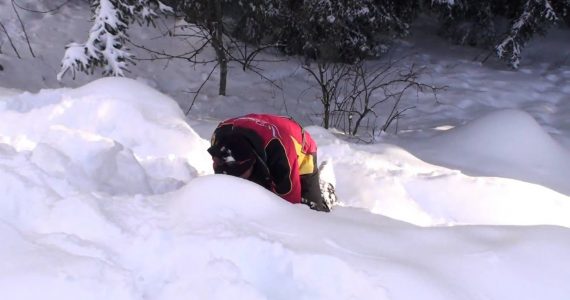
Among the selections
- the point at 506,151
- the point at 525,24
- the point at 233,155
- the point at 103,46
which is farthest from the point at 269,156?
the point at 525,24

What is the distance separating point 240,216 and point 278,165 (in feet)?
2.68

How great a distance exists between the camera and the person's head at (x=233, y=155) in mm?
2715

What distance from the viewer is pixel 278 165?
294cm

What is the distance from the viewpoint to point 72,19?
28.2 ft

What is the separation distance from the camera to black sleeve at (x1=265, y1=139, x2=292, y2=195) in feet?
9.57

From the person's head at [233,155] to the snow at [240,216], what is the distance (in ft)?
0.84

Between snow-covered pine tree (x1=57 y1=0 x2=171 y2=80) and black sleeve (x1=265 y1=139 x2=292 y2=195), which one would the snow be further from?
snow-covered pine tree (x1=57 y1=0 x2=171 y2=80)

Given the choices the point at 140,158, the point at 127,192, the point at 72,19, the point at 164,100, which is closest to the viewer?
the point at 127,192

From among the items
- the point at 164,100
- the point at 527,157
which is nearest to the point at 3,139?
the point at 164,100

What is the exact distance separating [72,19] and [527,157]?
7013mm

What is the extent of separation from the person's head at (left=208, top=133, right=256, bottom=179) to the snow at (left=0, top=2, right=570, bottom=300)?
257 mm

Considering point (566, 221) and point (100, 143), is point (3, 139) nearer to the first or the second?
point (100, 143)

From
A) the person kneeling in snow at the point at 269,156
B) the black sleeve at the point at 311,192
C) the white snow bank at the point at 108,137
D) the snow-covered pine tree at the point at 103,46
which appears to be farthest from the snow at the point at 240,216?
the snow-covered pine tree at the point at 103,46

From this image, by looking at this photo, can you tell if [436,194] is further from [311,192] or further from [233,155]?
[233,155]
